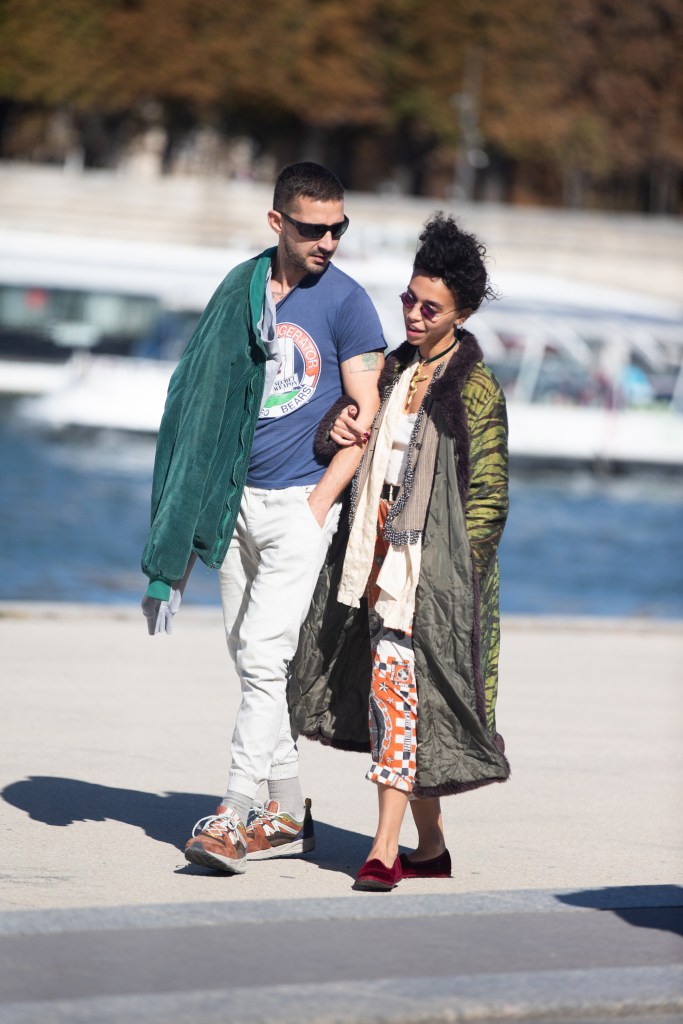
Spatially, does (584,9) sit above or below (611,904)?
above

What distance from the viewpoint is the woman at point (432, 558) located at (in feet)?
15.0

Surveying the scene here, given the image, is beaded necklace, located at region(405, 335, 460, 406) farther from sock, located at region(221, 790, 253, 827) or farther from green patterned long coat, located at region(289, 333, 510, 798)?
sock, located at region(221, 790, 253, 827)

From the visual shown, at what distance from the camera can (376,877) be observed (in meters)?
4.50

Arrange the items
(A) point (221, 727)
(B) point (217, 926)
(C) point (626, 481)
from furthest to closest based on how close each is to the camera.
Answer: (C) point (626, 481)
(A) point (221, 727)
(B) point (217, 926)

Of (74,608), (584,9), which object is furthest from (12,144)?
(74,608)

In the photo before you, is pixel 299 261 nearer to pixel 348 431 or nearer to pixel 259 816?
pixel 348 431

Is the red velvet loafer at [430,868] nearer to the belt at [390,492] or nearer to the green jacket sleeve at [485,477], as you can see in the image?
the green jacket sleeve at [485,477]

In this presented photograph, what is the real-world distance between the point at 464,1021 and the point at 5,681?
4391 millimetres

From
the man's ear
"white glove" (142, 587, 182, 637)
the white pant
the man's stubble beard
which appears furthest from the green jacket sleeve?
"white glove" (142, 587, 182, 637)

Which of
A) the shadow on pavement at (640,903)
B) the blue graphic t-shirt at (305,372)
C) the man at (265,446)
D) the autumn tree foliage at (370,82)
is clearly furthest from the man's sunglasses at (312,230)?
the autumn tree foliage at (370,82)

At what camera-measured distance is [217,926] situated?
3.87 meters

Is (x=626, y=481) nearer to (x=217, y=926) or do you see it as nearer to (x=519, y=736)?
(x=519, y=736)

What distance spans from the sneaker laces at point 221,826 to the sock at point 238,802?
0.09 ft

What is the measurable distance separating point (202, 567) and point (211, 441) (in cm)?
1420
